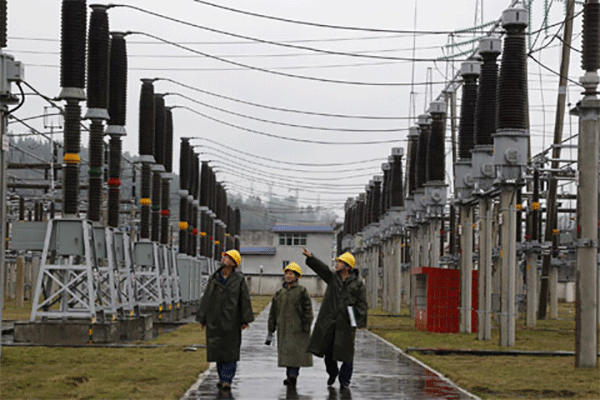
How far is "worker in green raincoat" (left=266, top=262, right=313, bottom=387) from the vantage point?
61.7ft

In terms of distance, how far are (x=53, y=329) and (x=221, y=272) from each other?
1036 cm

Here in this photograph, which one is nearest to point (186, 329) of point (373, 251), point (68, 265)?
point (68, 265)

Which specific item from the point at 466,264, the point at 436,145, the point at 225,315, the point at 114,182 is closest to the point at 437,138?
the point at 436,145

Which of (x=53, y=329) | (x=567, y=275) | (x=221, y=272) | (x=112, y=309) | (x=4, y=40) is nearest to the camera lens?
(x=221, y=272)

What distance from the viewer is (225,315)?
18.3 meters

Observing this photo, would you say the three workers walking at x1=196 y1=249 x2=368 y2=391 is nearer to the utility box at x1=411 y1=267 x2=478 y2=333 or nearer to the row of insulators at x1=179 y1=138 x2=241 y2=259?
the utility box at x1=411 y1=267 x2=478 y2=333

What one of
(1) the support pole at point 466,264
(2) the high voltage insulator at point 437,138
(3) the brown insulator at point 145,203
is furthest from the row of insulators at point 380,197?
(1) the support pole at point 466,264

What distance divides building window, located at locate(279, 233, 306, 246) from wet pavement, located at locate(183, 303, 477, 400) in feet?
409

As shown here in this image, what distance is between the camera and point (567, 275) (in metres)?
103

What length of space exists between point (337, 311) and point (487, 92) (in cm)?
1543

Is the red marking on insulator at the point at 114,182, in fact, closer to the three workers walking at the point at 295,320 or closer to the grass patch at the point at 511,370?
the grass patch at the point at 511,370

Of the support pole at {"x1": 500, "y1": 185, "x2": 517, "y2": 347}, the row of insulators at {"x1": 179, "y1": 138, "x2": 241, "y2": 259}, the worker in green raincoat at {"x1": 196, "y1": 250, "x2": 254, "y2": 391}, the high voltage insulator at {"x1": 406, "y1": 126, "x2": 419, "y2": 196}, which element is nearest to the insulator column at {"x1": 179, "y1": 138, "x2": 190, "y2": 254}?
the row of insulators at {"x1": 179, "y1": 138, "x2": 241, "y2": 259}

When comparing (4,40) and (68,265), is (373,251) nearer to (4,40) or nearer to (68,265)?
(68,265)

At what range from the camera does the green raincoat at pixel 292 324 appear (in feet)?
61.7
